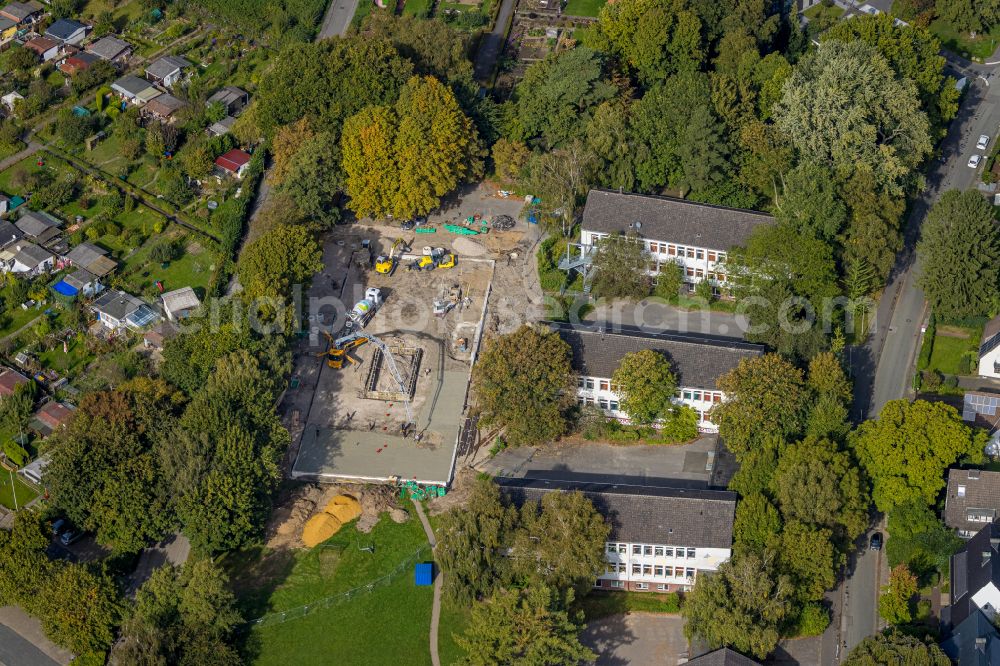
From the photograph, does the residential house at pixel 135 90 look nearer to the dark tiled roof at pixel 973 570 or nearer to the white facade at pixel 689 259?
the white facade at pixel 689 259

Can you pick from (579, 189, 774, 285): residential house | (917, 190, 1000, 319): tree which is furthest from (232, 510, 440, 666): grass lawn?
(917, 190, 1000, 319): tree

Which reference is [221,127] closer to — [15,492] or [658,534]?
[15,492]

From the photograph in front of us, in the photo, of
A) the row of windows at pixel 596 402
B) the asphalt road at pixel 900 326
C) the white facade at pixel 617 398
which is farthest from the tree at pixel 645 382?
the asphalt road at pixel 900 326

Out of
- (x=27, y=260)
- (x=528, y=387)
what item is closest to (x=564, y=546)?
(x=528, y=387)

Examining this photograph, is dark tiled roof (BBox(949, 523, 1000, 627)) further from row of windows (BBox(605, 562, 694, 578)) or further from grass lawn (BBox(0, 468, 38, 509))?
grass lawn (BBox(0, 468, 38, 509))

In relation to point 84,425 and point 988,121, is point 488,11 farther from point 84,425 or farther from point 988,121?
point 84,425

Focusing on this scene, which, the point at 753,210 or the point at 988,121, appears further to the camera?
the point at 988,121

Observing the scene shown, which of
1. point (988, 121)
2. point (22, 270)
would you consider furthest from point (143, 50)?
point (988, 121)
